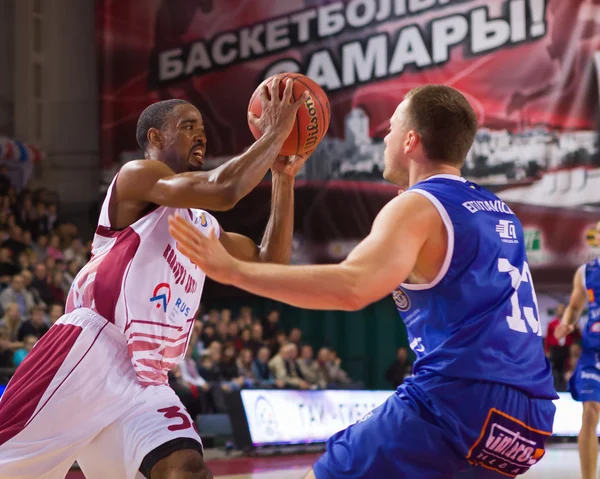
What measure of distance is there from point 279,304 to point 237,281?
1598cm

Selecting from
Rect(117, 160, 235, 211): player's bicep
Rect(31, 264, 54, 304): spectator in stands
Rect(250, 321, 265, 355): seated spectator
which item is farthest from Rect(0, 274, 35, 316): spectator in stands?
Rect(117, 160, 235, 211): player's bicep

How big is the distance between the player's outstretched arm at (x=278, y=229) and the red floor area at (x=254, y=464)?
4900 millimetres

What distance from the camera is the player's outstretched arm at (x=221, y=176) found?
3.46 m

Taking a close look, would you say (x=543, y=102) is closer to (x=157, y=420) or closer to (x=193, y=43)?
(x=193, y=43)

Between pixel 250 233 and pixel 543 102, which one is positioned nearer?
pixel 543 102

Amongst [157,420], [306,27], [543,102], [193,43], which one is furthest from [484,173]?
[157,420]

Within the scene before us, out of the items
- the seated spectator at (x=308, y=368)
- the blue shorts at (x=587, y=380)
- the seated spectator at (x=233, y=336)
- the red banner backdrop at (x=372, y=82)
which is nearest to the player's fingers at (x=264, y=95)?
the blue shorts at (x=587, y=380)

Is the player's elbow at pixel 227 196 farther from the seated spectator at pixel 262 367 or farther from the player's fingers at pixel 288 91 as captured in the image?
the seated spectator at pixel 262 367

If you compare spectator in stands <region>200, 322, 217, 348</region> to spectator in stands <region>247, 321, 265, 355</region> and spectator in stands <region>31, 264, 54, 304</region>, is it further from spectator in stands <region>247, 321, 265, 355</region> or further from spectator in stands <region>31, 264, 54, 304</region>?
spectator in stands <region>31, 264, 54, 304</region>

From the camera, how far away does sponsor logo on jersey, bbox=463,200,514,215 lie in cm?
277

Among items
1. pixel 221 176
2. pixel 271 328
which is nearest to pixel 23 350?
pixel 271 328

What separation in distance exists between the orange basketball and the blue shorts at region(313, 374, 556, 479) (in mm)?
1745

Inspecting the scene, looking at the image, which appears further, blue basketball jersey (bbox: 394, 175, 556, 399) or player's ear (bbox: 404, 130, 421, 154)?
player's ear (bbox: 404, 130, 421, 154)

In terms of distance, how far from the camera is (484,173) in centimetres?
1583
